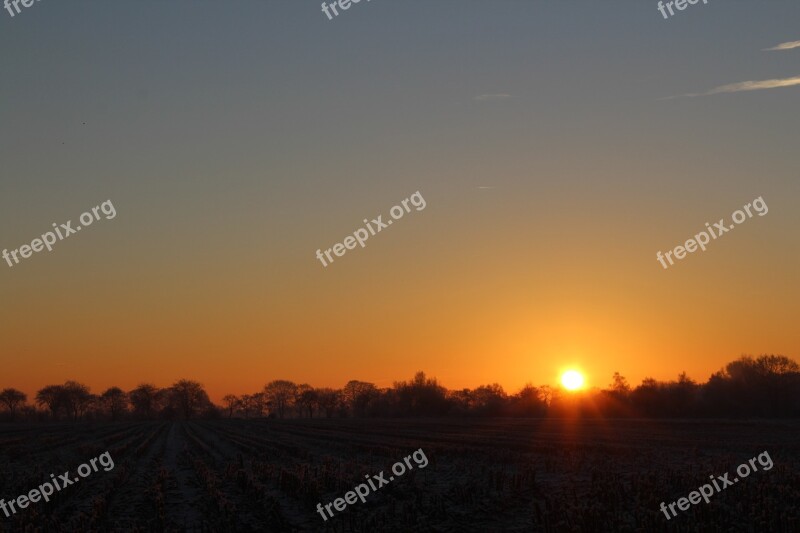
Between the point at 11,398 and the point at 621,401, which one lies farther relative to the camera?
the point at 11,398

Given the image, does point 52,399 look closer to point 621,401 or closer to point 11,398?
point 11,398

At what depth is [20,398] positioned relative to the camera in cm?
19650

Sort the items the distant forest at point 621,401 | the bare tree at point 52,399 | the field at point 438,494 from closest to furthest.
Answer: the field at point 438,494, the distant forest at point 621,401, the bare tree at point 52,399

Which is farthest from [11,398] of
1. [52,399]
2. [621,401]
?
[621,401]

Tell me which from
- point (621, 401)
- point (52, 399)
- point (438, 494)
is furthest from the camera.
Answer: point (52, 399)

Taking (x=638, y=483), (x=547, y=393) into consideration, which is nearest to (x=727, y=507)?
(x=638, y=483)

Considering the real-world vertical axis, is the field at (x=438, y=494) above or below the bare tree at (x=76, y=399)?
below

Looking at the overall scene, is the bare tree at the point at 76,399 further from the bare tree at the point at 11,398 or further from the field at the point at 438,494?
the field at the point at 438,494

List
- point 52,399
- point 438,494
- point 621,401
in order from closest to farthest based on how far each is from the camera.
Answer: point 438,494 < point 621,401 < point 52,399

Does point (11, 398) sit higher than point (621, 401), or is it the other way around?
point (11, 398)

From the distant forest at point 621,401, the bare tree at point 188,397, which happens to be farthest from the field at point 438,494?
the bare tree at point 188,397

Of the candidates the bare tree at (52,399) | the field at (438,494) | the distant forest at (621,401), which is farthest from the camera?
the bare tree at (52,399)

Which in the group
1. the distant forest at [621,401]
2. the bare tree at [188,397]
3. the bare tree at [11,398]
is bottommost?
the distant forest at [621,401]

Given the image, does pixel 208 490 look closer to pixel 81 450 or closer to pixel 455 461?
pixel 455 461
